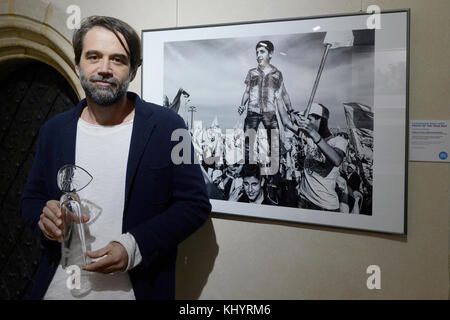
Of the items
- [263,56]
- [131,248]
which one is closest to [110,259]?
[131,248]

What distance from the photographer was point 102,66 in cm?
120

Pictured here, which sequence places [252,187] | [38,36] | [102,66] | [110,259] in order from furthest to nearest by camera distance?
1. [38,36]
2. [252,187]
3. [102,66]
4. [110,259]

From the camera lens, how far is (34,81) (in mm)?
2121

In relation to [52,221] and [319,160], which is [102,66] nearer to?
[52,221]

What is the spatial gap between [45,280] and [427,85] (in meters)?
1.50

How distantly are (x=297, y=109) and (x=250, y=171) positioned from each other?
314 mm

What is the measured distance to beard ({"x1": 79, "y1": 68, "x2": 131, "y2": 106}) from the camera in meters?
1.21

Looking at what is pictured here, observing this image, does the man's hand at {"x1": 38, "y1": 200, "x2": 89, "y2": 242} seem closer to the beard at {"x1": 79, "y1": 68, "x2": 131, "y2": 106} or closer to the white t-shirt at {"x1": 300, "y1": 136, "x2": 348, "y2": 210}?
the beard at {"x1": 79, "y1": 68, "x2": 131, "y2": 106}

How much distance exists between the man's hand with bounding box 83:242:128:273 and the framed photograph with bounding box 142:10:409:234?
0.51 meters

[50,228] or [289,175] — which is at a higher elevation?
[289,175]

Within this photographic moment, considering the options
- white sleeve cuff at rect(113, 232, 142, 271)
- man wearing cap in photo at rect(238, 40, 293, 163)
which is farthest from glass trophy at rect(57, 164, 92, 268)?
man wearing cap in photo at rect(238, 40, 293, 163)

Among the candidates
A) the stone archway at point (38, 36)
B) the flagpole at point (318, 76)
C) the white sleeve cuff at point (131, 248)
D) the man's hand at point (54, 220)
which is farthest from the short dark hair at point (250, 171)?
the stone archway at point (38, 36)

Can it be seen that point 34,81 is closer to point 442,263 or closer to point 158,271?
point 158,271

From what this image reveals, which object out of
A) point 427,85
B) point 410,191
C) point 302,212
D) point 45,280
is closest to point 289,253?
point 302,212
